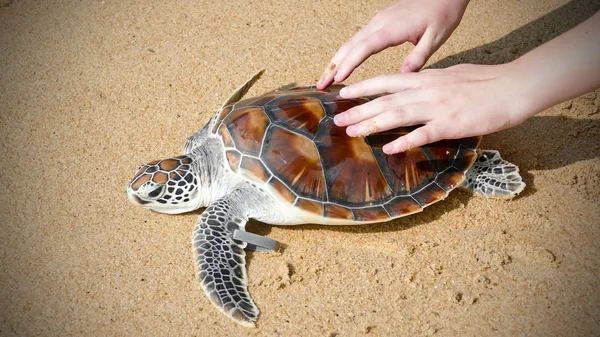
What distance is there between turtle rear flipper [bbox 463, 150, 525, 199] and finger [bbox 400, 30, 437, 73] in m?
0.62

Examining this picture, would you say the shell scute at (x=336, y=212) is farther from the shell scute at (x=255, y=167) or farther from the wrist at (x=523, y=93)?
the wrist at (x=523, y=93)

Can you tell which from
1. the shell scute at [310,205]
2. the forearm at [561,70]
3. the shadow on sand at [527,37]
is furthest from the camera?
the shadow on sand at [527,37]

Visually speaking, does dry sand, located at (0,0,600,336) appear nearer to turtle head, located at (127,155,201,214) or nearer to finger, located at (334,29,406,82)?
turtle head, located at (127,155,201,214)

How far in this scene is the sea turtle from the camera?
2.19 metres

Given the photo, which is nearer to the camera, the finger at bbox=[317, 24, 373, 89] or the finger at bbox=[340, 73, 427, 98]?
the finger at bbox=[340, 73, 427, 98]

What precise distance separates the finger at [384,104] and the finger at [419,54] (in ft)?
1.24

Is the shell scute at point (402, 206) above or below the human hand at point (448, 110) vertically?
below

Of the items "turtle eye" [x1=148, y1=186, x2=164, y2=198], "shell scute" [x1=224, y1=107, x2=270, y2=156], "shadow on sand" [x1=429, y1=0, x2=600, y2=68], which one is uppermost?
"turtle eye" [x1=148, y1=186, x2=164, y2=198]

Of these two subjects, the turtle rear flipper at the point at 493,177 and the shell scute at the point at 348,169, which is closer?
the shell scute at the point at 348,169

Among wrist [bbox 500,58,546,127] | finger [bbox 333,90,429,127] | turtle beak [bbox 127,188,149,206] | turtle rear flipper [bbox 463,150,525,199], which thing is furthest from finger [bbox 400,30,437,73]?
turtle beak [bbox 127,188,149,206]

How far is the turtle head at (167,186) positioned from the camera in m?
2.29

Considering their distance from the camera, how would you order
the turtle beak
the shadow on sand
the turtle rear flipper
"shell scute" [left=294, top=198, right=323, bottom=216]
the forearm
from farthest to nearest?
the shadow on sand
the turtle rear flipper
the turtle beak
"shell scute" [left=294, top=198, right=323, bottom=216]
the forearm

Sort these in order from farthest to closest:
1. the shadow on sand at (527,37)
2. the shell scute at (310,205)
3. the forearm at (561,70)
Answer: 1. the shadow on sand at (527,37)
2. the shell scute at (310,205)
3. the forearm at (561,70)

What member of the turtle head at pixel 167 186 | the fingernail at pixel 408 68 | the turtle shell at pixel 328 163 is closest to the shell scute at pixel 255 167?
the turtle shell at pixel 328 163
